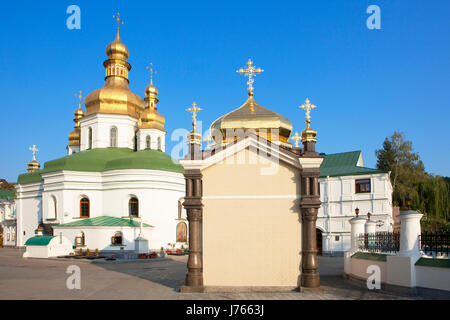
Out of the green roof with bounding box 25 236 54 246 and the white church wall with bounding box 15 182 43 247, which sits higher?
the white church wall with bounding box 15 182 43 247

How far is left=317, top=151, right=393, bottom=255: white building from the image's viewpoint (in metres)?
29.1

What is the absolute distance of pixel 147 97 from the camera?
39.1 metres

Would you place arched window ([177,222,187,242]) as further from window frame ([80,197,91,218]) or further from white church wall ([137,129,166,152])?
white church wall ([137,129,166,152])

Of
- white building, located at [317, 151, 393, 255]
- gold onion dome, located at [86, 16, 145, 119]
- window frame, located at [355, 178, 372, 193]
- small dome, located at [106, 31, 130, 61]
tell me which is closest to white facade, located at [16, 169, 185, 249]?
gold onion dome, located at [86, 16, 145, 119]

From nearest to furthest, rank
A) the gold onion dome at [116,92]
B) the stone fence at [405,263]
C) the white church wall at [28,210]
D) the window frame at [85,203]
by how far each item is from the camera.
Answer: the stone fence at [405,263] → the window frame at [85,203] → the white church wall at [28,210] → the gold onion dome at [116,92]

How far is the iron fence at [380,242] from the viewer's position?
12375 mm

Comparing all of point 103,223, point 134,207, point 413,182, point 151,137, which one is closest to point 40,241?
point 103,223

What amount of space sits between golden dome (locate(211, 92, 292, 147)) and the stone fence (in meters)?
5.13

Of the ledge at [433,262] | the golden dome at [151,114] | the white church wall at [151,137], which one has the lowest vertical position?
the ledge at [433,262]

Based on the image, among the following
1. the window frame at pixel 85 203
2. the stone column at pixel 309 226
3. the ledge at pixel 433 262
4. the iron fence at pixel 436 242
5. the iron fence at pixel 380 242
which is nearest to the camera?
the ledge at pixel 433 262

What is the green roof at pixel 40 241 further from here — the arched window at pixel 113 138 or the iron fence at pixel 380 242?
the iron fence at pixel 380 242

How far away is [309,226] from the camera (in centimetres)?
1191

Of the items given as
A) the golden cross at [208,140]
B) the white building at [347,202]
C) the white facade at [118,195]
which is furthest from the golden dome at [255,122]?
the white facade at [118,195]
